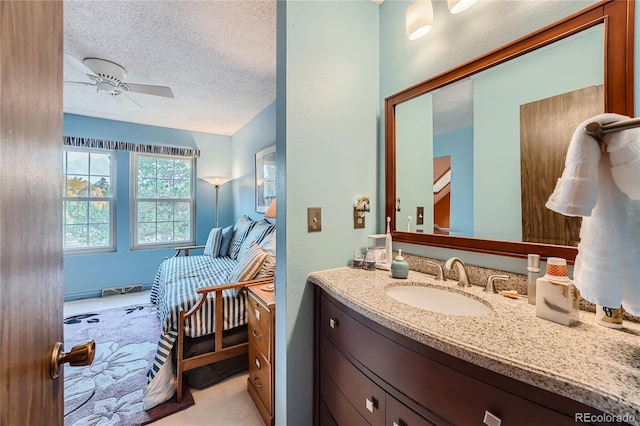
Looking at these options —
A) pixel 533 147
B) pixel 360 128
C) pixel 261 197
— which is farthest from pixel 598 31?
pixel 261 197

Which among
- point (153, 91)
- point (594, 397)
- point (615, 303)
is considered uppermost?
point (153, 91)

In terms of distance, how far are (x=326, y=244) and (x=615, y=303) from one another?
102cm

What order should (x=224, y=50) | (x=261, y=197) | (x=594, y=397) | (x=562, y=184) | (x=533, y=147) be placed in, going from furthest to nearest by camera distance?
1. (x=261, y=197)
2. (x=224, y=50)
3. (x=533, y=147)
4. (x=562, y=184)
5. (x=594, y=397)

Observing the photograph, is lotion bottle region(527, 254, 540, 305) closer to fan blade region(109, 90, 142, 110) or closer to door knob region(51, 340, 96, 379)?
door knob region(51, 340, 96, 379)

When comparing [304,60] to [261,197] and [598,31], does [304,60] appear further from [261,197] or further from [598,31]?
[261,197]

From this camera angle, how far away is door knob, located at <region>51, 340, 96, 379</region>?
0.55 metres

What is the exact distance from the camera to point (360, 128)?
1506 mm

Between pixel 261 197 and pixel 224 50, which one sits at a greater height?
pixel 224 50

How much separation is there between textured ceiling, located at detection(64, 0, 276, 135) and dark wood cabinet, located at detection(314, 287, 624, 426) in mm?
1953

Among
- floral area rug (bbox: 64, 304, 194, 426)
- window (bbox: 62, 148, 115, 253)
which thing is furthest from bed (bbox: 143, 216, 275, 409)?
window (bbox: 62, 148, 115, 253)

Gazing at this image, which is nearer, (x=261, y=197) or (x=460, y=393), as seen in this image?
(x=460, y=393)

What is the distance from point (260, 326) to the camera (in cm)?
159


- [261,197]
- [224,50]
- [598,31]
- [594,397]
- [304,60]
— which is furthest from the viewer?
[261,197]

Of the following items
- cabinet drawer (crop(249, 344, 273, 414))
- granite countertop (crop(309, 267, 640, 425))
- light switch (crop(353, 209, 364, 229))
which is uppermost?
light switch (crop(353, 209, 364, 229))
